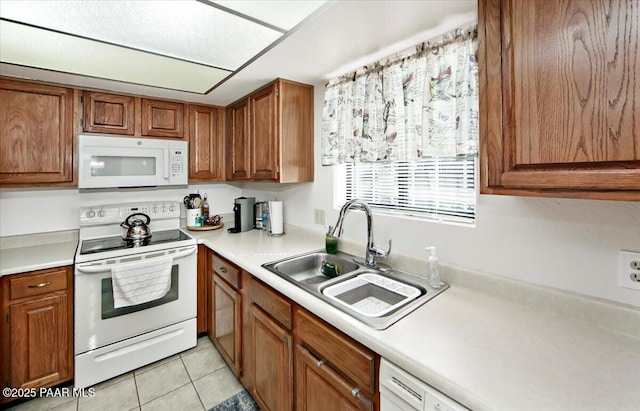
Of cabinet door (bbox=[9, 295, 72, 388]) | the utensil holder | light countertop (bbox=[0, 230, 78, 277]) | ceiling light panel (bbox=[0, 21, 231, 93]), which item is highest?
ceiling light panel (bbox=[0, 21, 231, 93])

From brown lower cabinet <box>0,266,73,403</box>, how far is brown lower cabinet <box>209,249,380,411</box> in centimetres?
92

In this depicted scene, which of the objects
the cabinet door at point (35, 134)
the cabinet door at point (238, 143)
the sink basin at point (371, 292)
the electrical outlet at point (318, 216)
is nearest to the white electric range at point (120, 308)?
the cabinet door at point (35, 134)

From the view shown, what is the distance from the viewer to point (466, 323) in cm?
100

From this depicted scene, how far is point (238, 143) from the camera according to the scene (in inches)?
102

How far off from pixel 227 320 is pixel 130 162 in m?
1.49

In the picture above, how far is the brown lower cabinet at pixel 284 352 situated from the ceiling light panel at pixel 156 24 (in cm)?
126

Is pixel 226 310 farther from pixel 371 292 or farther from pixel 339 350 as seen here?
pixel 339 350

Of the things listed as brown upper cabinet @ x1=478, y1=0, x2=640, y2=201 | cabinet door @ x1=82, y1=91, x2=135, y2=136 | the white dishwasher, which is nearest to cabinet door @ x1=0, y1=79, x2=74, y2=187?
cabinet door @ x1=82, y1=91, x2=135, y2=136

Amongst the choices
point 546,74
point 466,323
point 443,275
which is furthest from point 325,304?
point 546,74

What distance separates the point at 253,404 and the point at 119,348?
39.7 inches

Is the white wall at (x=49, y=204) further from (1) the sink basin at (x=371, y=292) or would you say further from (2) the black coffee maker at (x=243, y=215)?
(1) the sink basin at (x=371, y=292)

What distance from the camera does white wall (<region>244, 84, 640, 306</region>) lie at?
0.95 m

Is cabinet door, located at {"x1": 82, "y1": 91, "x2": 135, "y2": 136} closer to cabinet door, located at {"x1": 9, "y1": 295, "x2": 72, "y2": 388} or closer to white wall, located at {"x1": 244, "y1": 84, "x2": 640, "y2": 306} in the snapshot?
cabinet door, located at {"x1": 9, "y1": 295, "x2": 72, "y2": 388}

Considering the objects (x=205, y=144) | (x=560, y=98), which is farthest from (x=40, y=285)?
(x=560, y=98)
